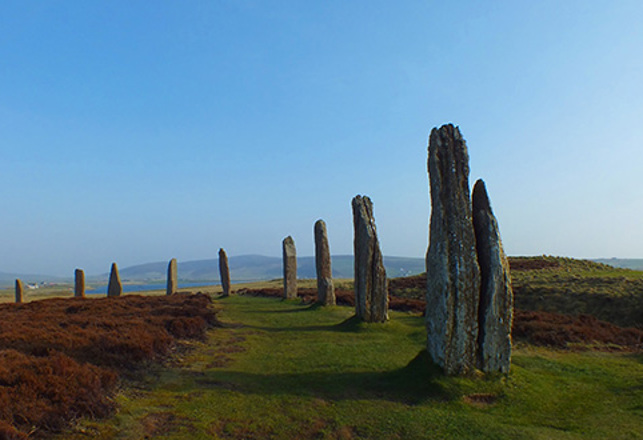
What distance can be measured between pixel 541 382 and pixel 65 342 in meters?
11.5

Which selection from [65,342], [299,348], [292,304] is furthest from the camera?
[292,304]

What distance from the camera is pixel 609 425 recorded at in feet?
24.1

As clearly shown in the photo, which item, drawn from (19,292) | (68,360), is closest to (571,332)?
(68,360)

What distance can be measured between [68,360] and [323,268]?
1759cm

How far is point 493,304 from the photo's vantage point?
9656mm

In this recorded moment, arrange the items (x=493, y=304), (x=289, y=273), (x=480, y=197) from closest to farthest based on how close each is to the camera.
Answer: (x=493, y=304), (x=480, y=197), (x=289, y=273)

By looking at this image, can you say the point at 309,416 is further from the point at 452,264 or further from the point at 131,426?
the point at 452,264

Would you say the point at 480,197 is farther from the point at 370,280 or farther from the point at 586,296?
the point at 586,296

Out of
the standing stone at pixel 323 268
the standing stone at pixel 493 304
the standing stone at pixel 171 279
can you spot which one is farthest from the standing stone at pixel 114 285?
the standing stone at pixel 493 304

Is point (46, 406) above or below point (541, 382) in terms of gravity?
above

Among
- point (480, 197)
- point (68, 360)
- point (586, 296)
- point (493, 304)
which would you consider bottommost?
point (586, 296)

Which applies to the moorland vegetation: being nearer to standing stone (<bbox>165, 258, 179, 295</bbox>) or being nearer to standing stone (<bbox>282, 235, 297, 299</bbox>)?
standing stone (<bbox>282, 235, 297, 299</bbox>)

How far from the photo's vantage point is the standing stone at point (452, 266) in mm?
9414

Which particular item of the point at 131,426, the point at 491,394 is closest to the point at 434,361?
the point at 491,394
